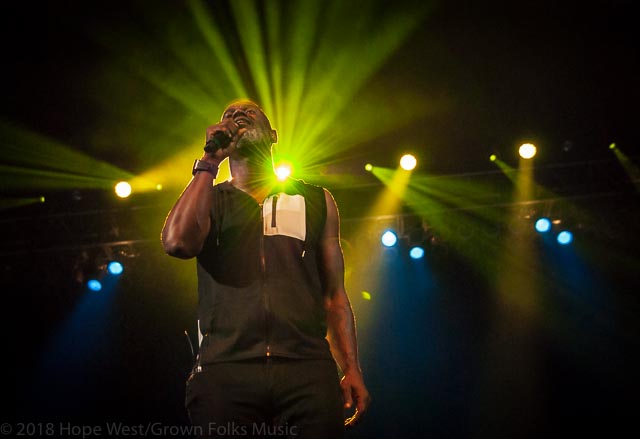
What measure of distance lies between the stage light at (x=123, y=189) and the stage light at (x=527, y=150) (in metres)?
3.53

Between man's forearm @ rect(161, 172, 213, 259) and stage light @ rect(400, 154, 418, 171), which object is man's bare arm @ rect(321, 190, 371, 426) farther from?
stage light @ rect(400, 154, 418, 171)

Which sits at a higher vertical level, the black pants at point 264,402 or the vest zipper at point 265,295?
the vest zipper at point 265,295

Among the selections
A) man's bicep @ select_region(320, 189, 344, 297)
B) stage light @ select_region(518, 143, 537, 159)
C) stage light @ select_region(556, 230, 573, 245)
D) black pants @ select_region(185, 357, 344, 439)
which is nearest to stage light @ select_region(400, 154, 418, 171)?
stage light @ select_region(518, 143, 537, 159)

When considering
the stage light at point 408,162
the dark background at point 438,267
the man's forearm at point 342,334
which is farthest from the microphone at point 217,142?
the stage light at point 408,162

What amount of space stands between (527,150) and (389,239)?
60.4 inches

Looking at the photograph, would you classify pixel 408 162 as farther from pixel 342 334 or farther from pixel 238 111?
pixel 342 334

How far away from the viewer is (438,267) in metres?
6.55

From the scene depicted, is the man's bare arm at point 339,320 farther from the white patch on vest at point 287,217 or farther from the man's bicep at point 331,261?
the white patch on vest at point 287,217

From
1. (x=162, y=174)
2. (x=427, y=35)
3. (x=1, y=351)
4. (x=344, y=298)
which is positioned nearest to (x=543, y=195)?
(x=427, y=35)

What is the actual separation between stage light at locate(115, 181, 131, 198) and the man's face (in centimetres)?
338

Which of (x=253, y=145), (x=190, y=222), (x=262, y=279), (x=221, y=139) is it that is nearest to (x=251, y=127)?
(x=253, y=145)

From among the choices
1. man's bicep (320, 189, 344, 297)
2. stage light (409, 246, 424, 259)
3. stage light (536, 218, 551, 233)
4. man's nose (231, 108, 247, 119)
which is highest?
stage light (536, 218, 551, 233)

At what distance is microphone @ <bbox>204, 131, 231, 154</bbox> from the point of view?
2.12 metres

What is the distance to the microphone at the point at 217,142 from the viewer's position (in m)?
2.12
